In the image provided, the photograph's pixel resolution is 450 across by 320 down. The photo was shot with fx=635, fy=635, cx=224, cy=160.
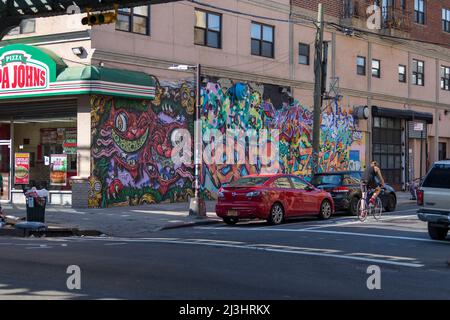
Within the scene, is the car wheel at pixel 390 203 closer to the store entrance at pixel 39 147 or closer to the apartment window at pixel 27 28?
the store entrance at pixel 39 147

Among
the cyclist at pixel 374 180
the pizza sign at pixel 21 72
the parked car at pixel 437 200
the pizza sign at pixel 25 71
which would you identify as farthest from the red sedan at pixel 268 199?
the pizza sign at pixel 21 72

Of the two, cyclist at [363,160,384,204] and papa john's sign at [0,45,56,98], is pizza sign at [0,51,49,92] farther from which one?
cyclist at [363,160,384,204]

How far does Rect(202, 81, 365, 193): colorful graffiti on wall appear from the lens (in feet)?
89.5

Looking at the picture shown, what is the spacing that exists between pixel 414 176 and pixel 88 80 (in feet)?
79.2

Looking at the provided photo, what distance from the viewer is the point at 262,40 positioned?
1164 inches

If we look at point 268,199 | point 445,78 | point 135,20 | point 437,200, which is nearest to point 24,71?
point 135,20

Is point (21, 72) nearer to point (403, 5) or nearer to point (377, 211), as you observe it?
point (377, 211)

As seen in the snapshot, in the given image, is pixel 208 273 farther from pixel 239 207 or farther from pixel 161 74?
pixel 161 74

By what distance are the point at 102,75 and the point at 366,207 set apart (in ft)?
32.8

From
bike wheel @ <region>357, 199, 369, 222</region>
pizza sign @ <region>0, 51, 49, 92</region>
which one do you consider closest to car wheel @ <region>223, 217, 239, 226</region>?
bike wheel @ <region>357, 199, 369, 222</region>

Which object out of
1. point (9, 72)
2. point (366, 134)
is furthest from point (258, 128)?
point (9, 72)

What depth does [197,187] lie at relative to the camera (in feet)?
67.2

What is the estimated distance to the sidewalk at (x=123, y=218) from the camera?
17.7m

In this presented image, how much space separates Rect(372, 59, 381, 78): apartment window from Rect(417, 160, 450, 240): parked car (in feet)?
73.9
